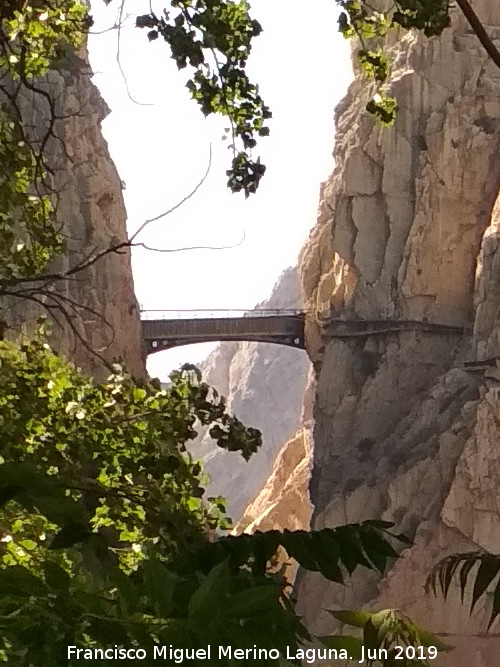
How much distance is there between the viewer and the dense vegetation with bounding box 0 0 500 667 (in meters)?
0.64

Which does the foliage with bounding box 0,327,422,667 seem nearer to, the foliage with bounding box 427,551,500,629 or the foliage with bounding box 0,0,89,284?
the foliage with bounding box 427,551,500,629

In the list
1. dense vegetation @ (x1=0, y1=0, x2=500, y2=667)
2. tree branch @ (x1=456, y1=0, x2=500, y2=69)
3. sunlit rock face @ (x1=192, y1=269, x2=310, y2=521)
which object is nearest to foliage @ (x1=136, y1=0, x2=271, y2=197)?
dense vegetation @ (x1=0, y1=0, x2=500, y2=667)

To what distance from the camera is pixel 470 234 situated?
14.5m

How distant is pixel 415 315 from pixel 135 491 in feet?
42.3

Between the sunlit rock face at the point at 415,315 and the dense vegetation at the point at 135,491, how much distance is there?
9.71m

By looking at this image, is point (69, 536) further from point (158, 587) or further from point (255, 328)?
point (255, 328)

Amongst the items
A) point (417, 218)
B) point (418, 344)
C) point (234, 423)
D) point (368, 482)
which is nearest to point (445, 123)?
point (417, 218)

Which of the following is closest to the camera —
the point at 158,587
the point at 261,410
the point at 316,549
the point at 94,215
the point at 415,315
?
the point at 158,587

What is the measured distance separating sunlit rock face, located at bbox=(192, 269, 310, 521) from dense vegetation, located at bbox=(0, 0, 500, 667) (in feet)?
103

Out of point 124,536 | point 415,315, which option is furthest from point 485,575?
point 415,315

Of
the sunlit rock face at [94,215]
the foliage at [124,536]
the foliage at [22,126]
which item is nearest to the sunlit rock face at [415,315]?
the sunlit rock face at [94,215]

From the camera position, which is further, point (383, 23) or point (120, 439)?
point (120, 439)

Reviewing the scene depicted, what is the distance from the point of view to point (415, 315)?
14680 mm

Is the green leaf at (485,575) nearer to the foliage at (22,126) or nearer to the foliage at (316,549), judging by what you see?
the foliage at (316,549)
